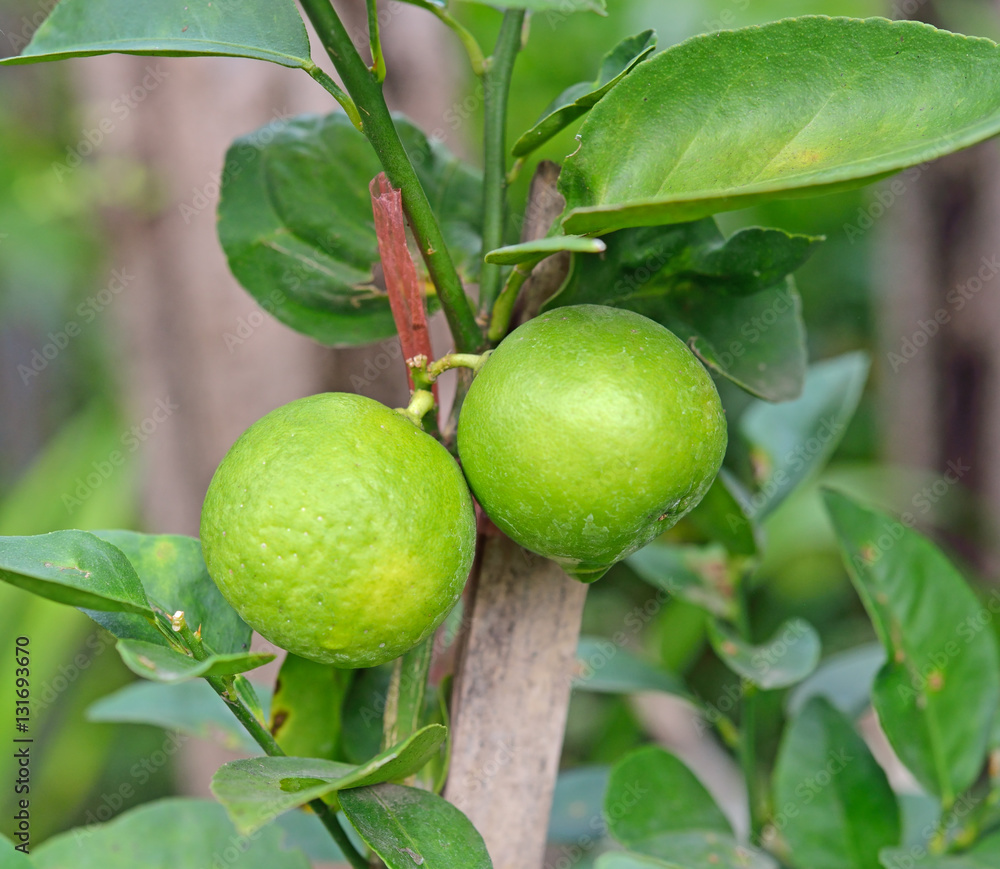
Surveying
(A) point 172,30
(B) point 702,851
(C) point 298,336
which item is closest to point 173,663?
(A) point 172,30

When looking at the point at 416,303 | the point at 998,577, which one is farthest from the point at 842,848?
the point at 998,577

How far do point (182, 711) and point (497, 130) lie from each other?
2.25 feet

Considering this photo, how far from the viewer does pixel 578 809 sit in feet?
3.15

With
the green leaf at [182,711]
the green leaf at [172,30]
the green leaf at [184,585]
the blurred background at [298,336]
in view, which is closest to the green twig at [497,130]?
the green leaf at [172,30]

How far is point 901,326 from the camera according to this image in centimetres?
187

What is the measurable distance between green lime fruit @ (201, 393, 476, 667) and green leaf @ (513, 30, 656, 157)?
0.66ft

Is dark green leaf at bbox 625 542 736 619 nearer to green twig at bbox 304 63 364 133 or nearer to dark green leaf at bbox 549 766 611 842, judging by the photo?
dark green leaf at bbox 549 766 611 842

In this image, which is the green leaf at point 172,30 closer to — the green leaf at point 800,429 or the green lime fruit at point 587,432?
the green lime fruit at point 587,432

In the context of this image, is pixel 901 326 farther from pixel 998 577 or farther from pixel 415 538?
pixel 415 538

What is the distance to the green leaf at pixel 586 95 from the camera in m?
0.49

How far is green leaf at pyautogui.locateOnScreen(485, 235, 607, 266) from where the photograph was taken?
0.37m

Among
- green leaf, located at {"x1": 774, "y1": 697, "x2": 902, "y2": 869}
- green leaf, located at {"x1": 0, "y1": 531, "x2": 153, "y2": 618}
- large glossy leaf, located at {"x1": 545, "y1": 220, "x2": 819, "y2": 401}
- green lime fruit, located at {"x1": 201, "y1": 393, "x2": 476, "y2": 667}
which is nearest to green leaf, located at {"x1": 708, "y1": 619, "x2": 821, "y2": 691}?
green leaf, located at {"x1": 774, "y1": 697, "x2": 902, "y2": 869}

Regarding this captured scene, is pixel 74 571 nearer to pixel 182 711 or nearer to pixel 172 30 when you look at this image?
pixel 172 30

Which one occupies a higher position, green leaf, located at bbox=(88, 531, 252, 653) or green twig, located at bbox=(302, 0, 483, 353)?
green twig, located at bbox=(302, 0, 483, 353)
